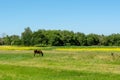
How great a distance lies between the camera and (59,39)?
157250 mm

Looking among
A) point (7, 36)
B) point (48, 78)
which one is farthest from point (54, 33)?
point (48, 78)

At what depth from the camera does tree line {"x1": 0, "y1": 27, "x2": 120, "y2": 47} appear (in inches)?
5901

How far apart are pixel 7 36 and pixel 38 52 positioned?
4516 inches

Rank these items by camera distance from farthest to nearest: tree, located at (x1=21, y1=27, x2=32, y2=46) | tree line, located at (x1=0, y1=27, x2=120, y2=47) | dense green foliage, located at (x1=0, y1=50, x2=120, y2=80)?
tree line, located at (x1=0, y1=27, x2=120, y2=47) < tree, located at (x1=21, y1=27, x2=32, y2=46) < dense green foliage, located at (x1=0, y1=50, x2=120, y2=80)

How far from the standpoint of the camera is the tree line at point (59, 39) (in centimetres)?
14988

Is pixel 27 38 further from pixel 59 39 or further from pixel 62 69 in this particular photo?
pixel 62 69

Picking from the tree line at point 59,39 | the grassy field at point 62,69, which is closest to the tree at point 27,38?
the tree line at point 59,39

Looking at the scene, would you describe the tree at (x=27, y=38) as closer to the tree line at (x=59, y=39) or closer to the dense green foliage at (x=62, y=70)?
the tree line at (x=59, y=39)

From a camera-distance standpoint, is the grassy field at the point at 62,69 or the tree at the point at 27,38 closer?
the grassy field at the point at 62,69

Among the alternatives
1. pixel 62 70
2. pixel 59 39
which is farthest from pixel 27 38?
pixel 62 70

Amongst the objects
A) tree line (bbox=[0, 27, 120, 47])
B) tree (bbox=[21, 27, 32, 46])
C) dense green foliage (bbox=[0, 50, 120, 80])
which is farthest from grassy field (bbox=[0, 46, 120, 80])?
tree line (bbox=[0, 27, 120, 47])

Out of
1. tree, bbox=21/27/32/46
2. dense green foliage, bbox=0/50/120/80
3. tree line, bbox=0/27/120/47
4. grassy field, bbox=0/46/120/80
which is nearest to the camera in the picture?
dense green foliage, bbox=0/50/120/80

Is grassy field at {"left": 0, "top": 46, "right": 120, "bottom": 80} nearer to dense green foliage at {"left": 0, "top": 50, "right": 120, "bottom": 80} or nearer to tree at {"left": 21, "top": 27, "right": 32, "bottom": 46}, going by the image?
dense green foliage at {"left": 0, "top": 50, "right": 120, "bottom": 80}

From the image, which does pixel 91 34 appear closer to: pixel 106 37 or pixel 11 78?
pixel 106 37
